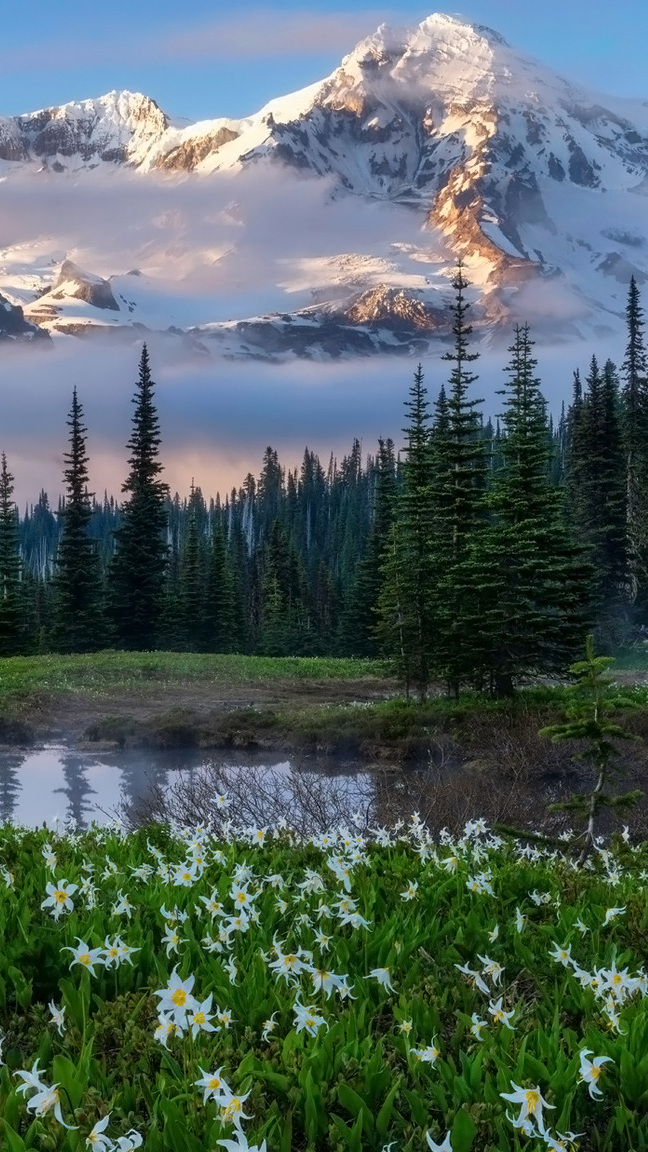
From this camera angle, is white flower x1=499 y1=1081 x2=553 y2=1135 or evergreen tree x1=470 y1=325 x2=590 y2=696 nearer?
white flower x1=499 y1=1081 x2=553 y2=1135

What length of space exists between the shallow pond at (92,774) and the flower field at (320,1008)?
47.9ft

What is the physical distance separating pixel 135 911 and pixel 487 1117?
2.07 m

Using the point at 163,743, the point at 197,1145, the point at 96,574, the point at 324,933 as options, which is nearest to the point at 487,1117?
the point at 197,1145

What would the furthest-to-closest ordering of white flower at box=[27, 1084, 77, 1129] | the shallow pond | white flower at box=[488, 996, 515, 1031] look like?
the shallow pond → white flower at box=[488, 996, 515, 1031] → white flower at box=[27, 1084, 77, 1129]

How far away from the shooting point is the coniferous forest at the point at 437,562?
27.2 meters

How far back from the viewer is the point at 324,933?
13.1 ft

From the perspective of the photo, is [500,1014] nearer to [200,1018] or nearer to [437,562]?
[200,1018]

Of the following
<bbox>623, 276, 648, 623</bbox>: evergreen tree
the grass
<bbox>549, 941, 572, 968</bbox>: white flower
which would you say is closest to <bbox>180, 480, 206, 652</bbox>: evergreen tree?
the grass

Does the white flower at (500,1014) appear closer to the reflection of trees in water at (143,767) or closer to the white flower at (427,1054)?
the white flower at (427,1054)

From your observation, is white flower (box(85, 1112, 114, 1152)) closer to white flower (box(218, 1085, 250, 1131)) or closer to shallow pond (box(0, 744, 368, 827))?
white flower (box(218, 1085, 250, 1131))

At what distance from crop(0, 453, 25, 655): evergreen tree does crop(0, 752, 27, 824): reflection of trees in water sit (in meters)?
28.9

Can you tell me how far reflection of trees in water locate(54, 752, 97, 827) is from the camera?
62.7 feet

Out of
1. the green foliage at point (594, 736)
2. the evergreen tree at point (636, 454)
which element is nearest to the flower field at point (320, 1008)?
the green foliage at point (594, 736)

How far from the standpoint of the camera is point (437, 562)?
2825cm
